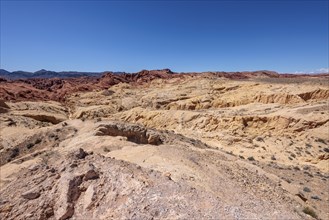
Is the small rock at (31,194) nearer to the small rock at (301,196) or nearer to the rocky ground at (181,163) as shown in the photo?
the rocky ground at (181,163)

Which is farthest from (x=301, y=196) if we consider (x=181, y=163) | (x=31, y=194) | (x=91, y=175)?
(x=31, y=194)

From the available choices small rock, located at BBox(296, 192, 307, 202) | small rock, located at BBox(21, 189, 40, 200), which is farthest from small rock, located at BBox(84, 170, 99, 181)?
small rock, located at BBox(296, 192, 307, 202)

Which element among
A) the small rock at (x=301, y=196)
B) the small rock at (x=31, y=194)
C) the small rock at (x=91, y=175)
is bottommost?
the small rock at (x=301, y=196)

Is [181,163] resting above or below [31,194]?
below

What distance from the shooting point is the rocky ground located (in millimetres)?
7395

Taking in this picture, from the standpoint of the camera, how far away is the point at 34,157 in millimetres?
16719

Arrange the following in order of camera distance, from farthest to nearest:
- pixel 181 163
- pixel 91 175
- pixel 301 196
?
pixel 301 196, pixel 181 163, pixel 91 175

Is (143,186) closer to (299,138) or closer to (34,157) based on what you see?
(34,157)

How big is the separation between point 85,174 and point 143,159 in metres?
3.84

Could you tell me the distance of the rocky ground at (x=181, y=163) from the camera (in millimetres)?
7395

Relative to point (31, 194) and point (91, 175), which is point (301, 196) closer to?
point (91, 175)

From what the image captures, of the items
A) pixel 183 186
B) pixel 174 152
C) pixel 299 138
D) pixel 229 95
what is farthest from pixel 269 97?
pixel 183 186

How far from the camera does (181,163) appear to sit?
37.2 ft

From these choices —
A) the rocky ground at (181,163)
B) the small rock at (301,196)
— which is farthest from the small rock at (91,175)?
the small rock at (301,196)
